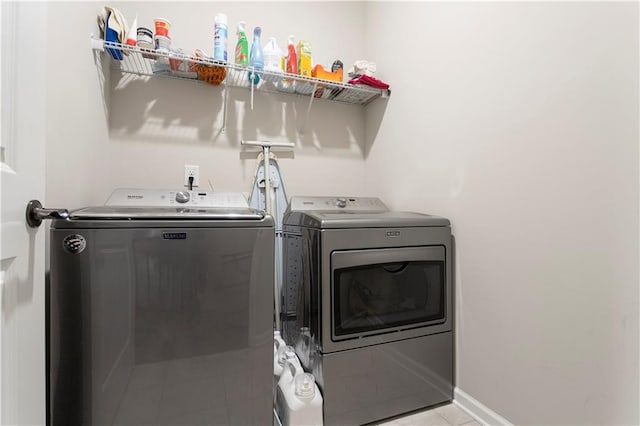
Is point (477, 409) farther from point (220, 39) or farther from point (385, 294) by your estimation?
point (220, 39)

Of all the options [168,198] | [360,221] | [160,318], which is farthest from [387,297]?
[168,198]

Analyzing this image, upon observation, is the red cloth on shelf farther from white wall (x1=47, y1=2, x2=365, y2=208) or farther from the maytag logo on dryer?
the maytag logo on dryer

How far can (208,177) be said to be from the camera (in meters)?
1.93

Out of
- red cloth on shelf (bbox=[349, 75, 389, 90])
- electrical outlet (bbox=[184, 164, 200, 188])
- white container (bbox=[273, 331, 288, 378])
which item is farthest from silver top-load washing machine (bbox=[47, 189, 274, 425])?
red cloth on shelf (bbox=[349, 75, 389, 90])

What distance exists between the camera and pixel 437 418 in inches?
55.7

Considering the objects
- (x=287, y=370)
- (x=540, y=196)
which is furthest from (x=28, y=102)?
(x=540, y=196)

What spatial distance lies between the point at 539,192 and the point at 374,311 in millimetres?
825

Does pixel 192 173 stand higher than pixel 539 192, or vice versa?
pixel 192 173

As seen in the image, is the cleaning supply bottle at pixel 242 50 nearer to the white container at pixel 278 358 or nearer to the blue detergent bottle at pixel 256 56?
the blue detergent bottle at pixel 256 56

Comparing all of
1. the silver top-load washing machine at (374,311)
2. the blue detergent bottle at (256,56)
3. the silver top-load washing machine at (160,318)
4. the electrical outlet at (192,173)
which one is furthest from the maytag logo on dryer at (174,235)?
the blue detergent bottle at (256,56)

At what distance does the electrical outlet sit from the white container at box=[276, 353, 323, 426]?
123cm

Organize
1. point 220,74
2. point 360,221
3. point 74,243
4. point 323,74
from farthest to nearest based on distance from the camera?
point 323,74
point 220,74
point 360,221
point 74,243

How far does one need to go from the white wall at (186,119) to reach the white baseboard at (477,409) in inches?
55.5

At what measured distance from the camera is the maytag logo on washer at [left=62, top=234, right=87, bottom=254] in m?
1.00
